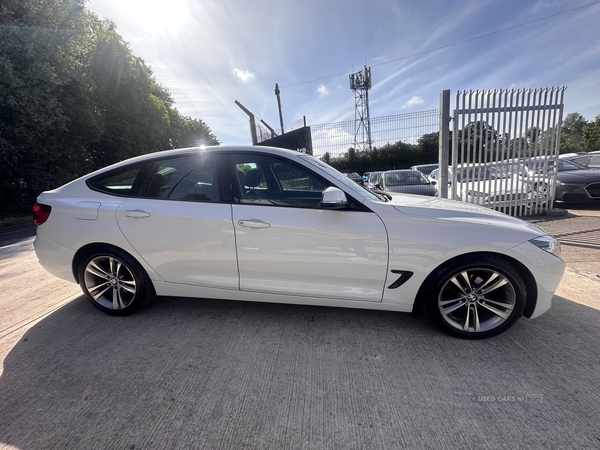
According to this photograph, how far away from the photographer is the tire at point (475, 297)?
2.17 m

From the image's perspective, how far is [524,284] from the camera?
7.16 feet

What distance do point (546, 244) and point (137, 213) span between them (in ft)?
10.9

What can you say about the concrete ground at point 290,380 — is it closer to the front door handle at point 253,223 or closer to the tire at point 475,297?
the tire at point 475,297

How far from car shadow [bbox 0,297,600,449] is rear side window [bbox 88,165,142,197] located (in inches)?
47.8

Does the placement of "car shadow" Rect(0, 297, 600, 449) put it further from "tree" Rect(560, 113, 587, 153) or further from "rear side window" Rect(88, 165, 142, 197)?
"tree" Rect(560, 113, 587, 153)

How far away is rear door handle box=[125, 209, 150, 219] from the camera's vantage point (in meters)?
2.53

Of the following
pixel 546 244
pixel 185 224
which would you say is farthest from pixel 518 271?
pixel 185 224

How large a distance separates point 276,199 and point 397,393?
63.5 inches

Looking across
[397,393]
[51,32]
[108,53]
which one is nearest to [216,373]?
[397,393]

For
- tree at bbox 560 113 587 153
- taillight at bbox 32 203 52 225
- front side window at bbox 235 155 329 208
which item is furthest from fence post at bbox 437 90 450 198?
tree at bbox 560 113 587 153

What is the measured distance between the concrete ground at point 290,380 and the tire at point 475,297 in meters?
0.12

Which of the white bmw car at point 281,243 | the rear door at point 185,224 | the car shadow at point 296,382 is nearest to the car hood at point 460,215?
the white bmw car at point 281,243

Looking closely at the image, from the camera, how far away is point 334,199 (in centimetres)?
214

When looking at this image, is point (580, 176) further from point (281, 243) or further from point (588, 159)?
point (281, 243)
